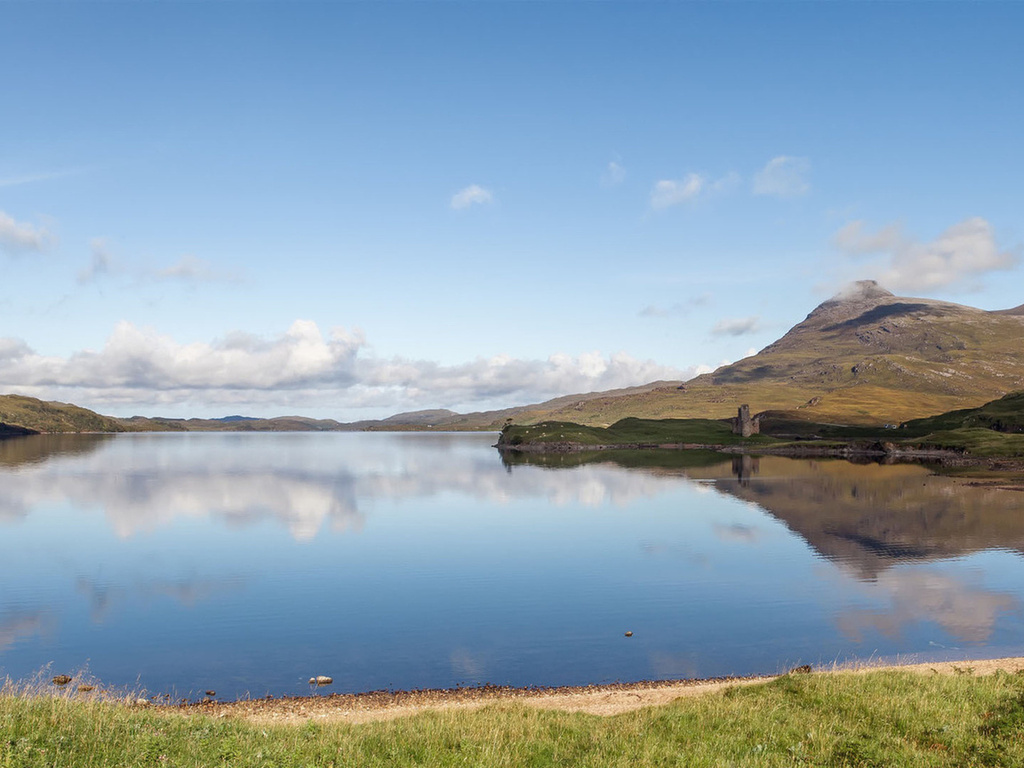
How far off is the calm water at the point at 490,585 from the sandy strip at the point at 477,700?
2224 mm

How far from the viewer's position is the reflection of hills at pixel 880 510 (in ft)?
228

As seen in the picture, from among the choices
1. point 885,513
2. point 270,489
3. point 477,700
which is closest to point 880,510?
point 885,513

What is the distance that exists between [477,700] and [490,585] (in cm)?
2417

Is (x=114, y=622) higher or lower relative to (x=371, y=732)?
lower

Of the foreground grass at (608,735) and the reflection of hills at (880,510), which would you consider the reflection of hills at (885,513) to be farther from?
the foreground grass at (608,735)

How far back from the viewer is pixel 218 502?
344 feet

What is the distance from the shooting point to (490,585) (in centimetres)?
5425

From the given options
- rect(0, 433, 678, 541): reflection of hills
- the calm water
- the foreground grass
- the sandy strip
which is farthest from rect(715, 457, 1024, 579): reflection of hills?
the foreground grass

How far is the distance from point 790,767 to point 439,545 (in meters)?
58.9

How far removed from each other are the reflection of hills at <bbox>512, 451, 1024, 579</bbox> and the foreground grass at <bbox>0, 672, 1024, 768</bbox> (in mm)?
41362

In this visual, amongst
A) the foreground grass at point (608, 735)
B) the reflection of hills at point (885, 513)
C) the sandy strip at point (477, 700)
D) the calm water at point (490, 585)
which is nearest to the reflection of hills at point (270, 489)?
the calm water at point (490, 585)

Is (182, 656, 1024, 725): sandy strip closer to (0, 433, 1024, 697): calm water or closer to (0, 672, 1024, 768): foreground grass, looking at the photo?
(0, 433, 1024, 697): calm water

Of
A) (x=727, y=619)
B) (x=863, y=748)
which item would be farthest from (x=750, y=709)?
(x=727, y=619)

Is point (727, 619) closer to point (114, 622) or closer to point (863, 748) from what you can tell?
point (863, 748)
